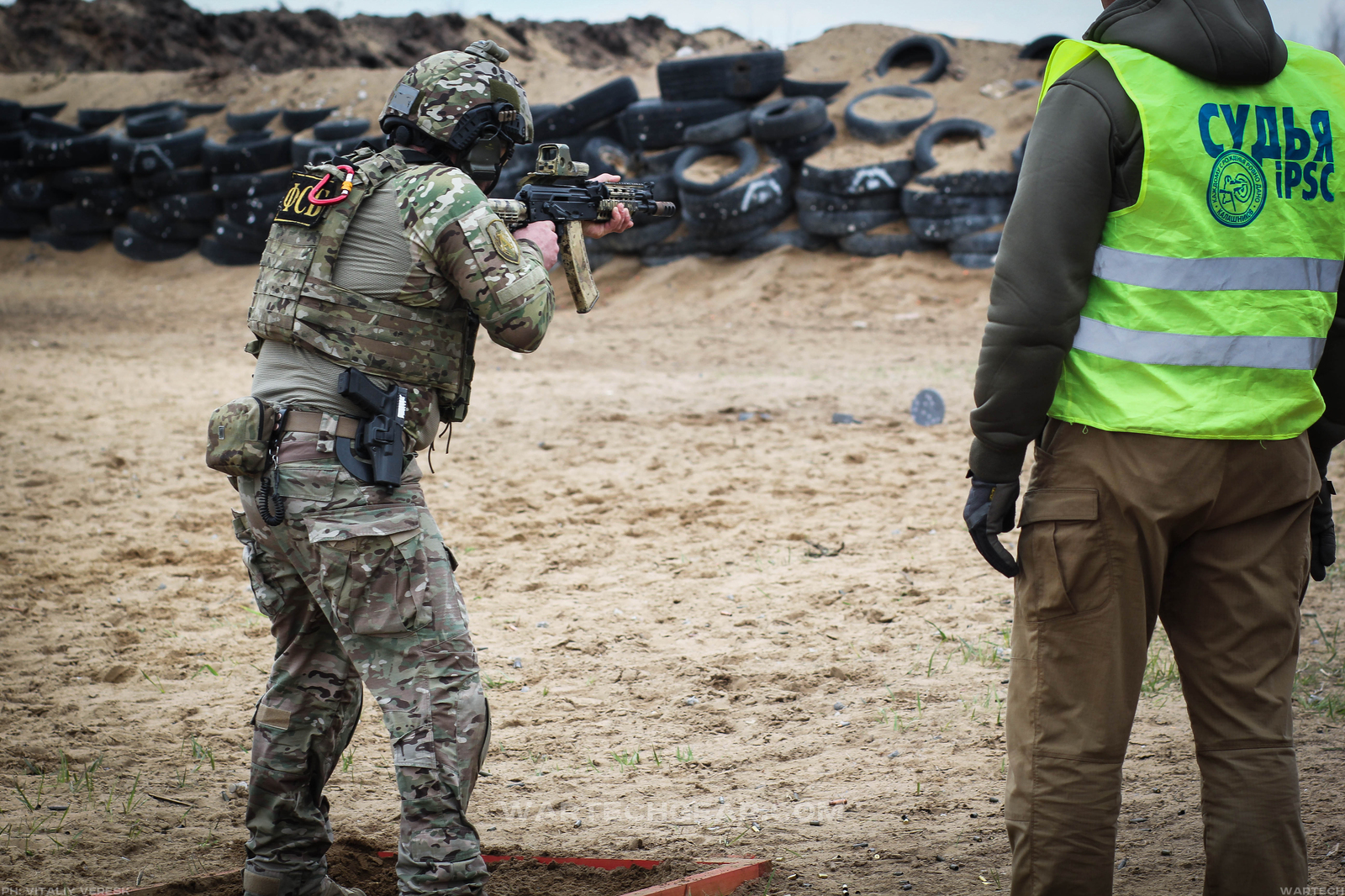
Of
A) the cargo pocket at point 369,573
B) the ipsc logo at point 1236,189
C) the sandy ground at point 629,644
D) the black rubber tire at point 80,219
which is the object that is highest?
the ipsc logo at point 1236,189

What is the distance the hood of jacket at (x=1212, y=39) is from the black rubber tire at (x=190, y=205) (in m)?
14.9

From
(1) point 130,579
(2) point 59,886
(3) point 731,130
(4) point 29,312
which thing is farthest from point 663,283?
(2) point 59,886

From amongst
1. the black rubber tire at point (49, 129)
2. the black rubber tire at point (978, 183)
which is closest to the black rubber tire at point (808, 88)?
the black rubber tire at point (978, 183)

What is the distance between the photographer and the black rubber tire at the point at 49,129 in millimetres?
16438

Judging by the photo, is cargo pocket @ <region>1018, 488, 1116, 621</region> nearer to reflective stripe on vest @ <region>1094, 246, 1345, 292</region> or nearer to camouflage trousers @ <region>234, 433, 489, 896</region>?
reflective stripe on vest @ <region>1094, 246, 1345, 292</region>

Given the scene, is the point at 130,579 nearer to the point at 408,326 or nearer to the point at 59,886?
the point at 59,886

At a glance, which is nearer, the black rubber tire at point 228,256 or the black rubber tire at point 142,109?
the black rubber tire at point 228,256

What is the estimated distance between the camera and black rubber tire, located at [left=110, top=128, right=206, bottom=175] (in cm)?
1461

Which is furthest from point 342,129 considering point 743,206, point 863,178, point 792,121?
point 863,178

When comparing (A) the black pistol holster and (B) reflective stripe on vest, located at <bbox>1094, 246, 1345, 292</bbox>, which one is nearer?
(B) reflective stripe on vest, located at <bbox>1094, 246, 1345, 292</bbox>

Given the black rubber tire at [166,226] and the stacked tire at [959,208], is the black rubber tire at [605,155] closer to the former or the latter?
the stacked tire at [959,208]

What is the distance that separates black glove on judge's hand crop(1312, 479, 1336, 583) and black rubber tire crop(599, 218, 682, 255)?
11.1 meters

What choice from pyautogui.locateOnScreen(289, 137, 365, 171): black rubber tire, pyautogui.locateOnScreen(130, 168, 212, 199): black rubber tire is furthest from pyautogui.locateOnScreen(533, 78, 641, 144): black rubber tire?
pyautogui.locateOnScreen(130, 168, 212, 199): black rubber tire

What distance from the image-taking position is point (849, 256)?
12.4 m
